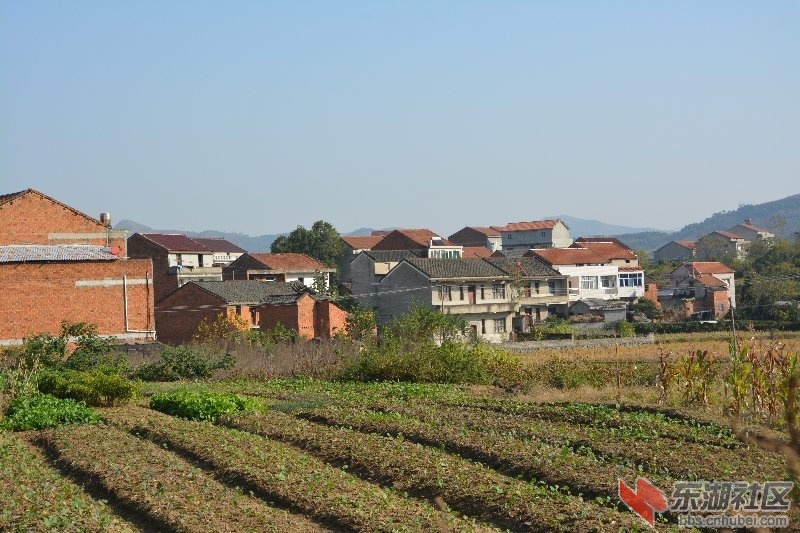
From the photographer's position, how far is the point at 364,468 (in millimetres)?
12930

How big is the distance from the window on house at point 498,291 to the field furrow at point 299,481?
46136 millimetres

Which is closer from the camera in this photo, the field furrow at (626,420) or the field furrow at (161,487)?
the field furrow at (161,487)

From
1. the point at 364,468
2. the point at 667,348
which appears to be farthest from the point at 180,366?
the point at 667,348

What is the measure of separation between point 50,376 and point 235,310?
25347 mm

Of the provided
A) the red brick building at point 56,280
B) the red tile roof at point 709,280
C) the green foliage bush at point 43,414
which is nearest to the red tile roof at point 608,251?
the red tile roof at point 709,280

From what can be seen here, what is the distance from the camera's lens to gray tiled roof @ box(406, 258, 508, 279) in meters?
59.9

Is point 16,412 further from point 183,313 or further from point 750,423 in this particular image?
point 183,313

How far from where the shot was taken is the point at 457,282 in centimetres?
6019

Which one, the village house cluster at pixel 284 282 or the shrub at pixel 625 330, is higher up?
the village house cluster at pixel 284 282

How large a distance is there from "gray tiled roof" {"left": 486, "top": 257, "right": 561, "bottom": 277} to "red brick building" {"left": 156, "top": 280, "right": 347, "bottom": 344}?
1891cm

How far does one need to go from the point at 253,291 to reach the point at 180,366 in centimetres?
2288

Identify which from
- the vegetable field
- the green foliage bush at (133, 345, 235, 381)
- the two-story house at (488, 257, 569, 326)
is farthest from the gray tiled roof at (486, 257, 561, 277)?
the vegetable field

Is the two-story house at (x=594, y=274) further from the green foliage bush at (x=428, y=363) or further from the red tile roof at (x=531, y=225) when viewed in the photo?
the green foliage bush at (x=428, y=363)

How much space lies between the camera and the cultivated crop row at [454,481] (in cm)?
949
